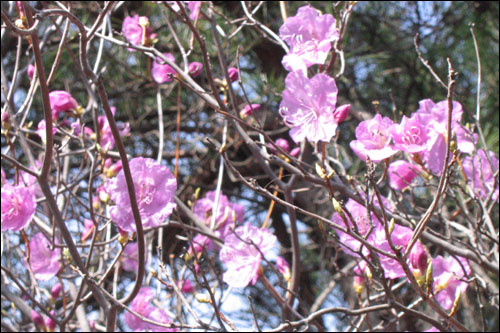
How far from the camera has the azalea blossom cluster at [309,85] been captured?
1.33 metres

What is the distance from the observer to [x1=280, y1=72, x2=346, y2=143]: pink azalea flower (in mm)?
1321

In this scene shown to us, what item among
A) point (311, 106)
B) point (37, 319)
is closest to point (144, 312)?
point (37, 319)

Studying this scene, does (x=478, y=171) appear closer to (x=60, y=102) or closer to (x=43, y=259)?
(x=60, y=102)

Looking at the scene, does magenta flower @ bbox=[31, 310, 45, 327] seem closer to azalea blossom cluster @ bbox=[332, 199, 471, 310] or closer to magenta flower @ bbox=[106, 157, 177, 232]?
magenta flower @ bbox=[106, 157, 177, 232]

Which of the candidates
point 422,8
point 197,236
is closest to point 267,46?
point 422,8

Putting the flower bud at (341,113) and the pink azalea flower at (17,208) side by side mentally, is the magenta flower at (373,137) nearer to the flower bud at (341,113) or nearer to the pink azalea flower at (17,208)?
the flower bud at (341,113)

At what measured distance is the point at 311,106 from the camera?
137cm

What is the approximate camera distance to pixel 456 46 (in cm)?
291

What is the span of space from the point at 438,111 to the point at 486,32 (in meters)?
1.53

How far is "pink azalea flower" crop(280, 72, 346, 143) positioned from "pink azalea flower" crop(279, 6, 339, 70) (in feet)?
0.15

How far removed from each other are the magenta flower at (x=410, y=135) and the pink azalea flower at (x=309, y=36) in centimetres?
24

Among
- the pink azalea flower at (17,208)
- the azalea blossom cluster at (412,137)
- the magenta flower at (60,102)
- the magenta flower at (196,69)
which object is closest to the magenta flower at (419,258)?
the azalea blossom cluster at (412,137)

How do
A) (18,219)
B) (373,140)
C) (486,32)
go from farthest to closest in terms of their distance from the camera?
(486,32)
(18,219)
(373,140)

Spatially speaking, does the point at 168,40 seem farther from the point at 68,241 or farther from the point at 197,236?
the point at 68,241
